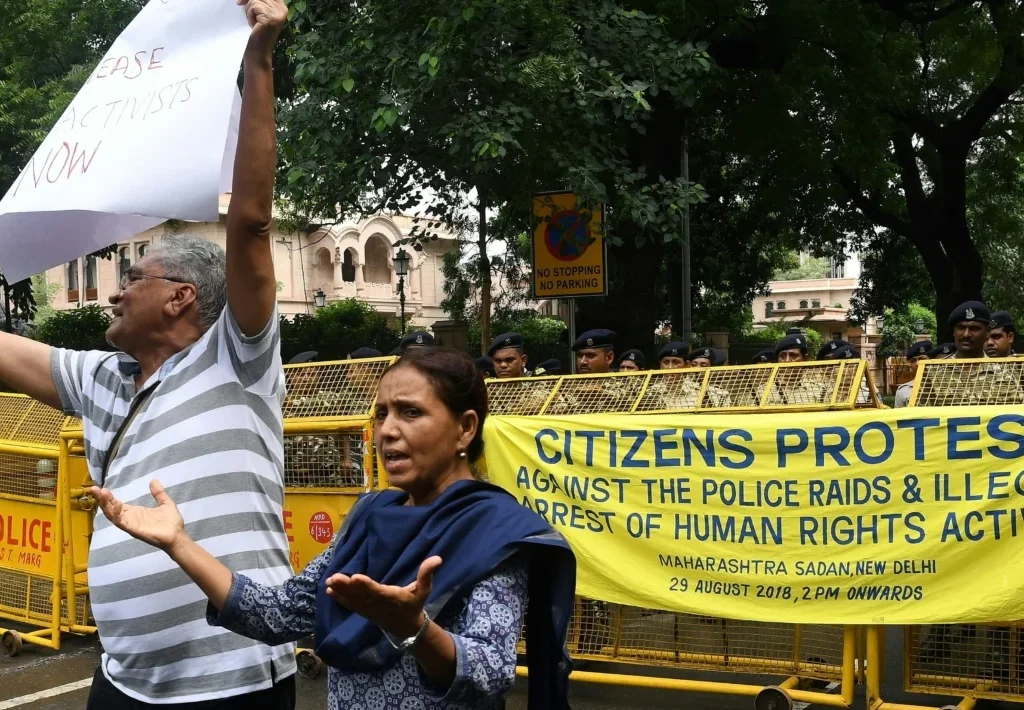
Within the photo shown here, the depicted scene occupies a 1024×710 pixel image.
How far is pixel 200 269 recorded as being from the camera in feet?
8.96

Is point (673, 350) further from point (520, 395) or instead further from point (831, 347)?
point (520, 395)

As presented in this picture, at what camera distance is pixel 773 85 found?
16469 millimetres

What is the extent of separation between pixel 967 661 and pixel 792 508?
114 centimetres

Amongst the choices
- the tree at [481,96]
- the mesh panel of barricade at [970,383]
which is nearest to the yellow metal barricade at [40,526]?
the tree at [481,96]

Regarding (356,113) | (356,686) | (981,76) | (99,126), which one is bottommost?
(356,686)

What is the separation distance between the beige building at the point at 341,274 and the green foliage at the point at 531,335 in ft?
62.3

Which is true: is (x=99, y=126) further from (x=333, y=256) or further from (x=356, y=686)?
(x=333, y=256)

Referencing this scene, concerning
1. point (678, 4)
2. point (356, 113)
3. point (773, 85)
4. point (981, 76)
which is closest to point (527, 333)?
point (981, 76)

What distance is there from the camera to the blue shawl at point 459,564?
200 cm

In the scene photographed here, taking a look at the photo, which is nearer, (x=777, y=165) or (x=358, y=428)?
(x=358, y=428)

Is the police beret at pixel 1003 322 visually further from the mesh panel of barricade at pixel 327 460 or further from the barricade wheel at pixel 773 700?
the mesh panel of barricade at pixel 327 460

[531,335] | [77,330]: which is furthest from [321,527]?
[531,335]

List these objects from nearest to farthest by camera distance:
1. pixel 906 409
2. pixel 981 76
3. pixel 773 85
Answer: pixel 906 409 → pixel 773 85 → pixel 981 76

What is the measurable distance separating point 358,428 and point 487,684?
473 cm
